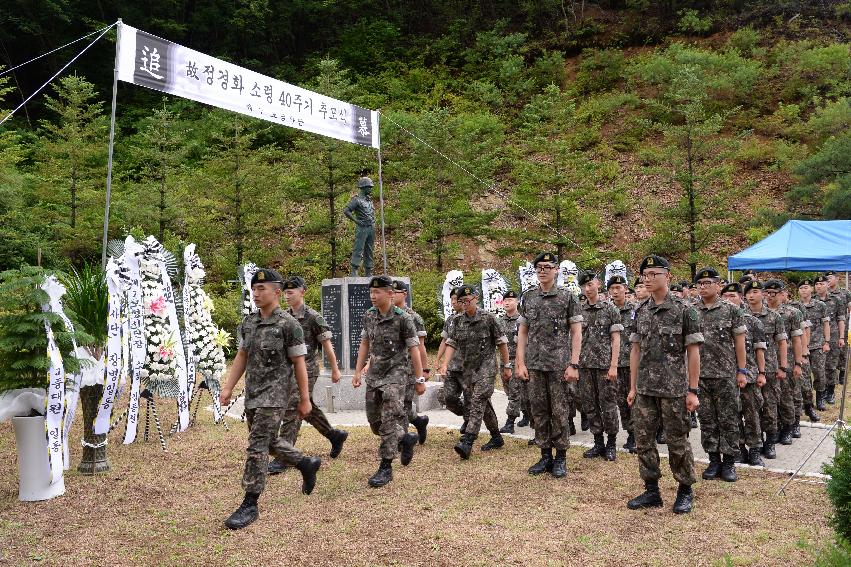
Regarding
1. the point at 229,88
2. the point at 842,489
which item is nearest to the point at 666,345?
the point at 842,489

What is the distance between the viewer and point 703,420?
6.74m

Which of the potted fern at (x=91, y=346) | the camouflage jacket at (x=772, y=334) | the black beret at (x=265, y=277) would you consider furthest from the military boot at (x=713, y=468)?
the potted fern at (x=91, y=346)

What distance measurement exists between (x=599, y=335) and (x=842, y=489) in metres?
3.88

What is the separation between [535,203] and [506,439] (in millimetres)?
11590

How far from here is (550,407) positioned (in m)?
6.54

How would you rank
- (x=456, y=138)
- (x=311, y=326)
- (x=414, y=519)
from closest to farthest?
(x=414, y=519) < (x=311, y=326) < (x=456, y=138)

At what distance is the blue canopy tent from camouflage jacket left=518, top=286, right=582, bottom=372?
664cm

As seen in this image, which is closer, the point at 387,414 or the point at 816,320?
the point at 387,414

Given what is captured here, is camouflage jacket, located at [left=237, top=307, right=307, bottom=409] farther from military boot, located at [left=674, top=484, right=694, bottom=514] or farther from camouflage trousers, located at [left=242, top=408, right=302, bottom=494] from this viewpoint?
military boot, located at [left=674, top=484, right=694, bottom=514]

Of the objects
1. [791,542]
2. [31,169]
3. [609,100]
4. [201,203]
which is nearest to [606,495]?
[791,542]

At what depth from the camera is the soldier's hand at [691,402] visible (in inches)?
208

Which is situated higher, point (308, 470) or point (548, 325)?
point (548, 325)

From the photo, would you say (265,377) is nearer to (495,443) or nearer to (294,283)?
(294,283)

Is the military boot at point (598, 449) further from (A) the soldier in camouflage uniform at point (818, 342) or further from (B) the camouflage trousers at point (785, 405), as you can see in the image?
(A) the soldier in camouflage uniform at point (818, 342)
